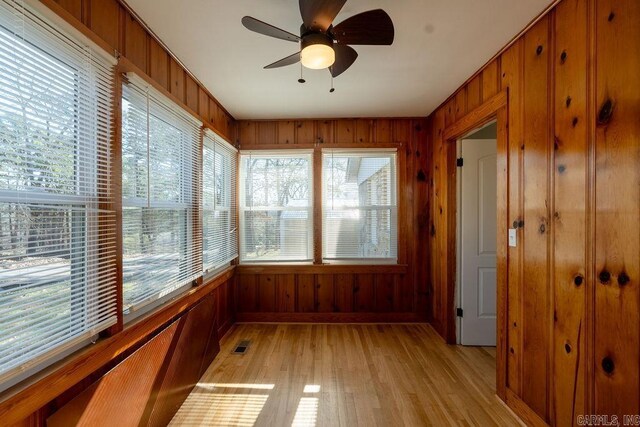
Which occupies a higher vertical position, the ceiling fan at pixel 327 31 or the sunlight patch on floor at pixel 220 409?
the ceiling fan at pixel 327 31

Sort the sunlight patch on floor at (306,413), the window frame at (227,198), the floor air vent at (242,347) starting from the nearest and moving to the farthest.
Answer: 1. the sunlight patch on floor at (306,413)
2. the window frame at (227,198)
3. the floor air vent at (242,347)

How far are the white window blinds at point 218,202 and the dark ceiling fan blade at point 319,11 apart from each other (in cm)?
157

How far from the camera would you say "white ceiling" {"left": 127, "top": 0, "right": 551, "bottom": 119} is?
1566 mm

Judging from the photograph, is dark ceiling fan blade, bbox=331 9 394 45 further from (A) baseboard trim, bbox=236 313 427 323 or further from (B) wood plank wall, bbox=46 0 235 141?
(A) baseboard trim, bbox=236 313 427 323

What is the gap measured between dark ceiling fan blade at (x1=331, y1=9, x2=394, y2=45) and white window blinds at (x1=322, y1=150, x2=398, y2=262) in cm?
186

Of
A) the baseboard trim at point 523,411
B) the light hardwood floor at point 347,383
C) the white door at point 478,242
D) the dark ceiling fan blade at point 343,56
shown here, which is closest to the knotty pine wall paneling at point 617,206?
the baseboard trim at point 523,411

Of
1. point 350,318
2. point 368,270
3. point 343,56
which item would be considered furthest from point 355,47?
point 350,318

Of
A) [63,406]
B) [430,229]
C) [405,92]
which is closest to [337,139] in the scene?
[405,92]

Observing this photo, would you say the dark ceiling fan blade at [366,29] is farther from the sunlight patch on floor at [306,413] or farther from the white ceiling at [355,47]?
the sunlight patch on floor at [306,413]

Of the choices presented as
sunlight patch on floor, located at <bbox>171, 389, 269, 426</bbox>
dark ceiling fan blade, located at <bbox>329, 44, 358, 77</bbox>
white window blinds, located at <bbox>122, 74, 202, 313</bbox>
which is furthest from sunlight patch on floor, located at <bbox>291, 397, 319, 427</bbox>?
dark ceiling fan blade, located at <bbox>329, 44, 358, 77</bbox>

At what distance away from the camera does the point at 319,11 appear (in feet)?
4.15

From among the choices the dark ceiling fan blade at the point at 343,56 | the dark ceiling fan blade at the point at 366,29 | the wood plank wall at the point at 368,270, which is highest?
the dark ceiling fan blade at the point at 366,29

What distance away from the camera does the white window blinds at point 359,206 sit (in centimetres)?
336

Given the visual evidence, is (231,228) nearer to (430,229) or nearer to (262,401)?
(262,401)
